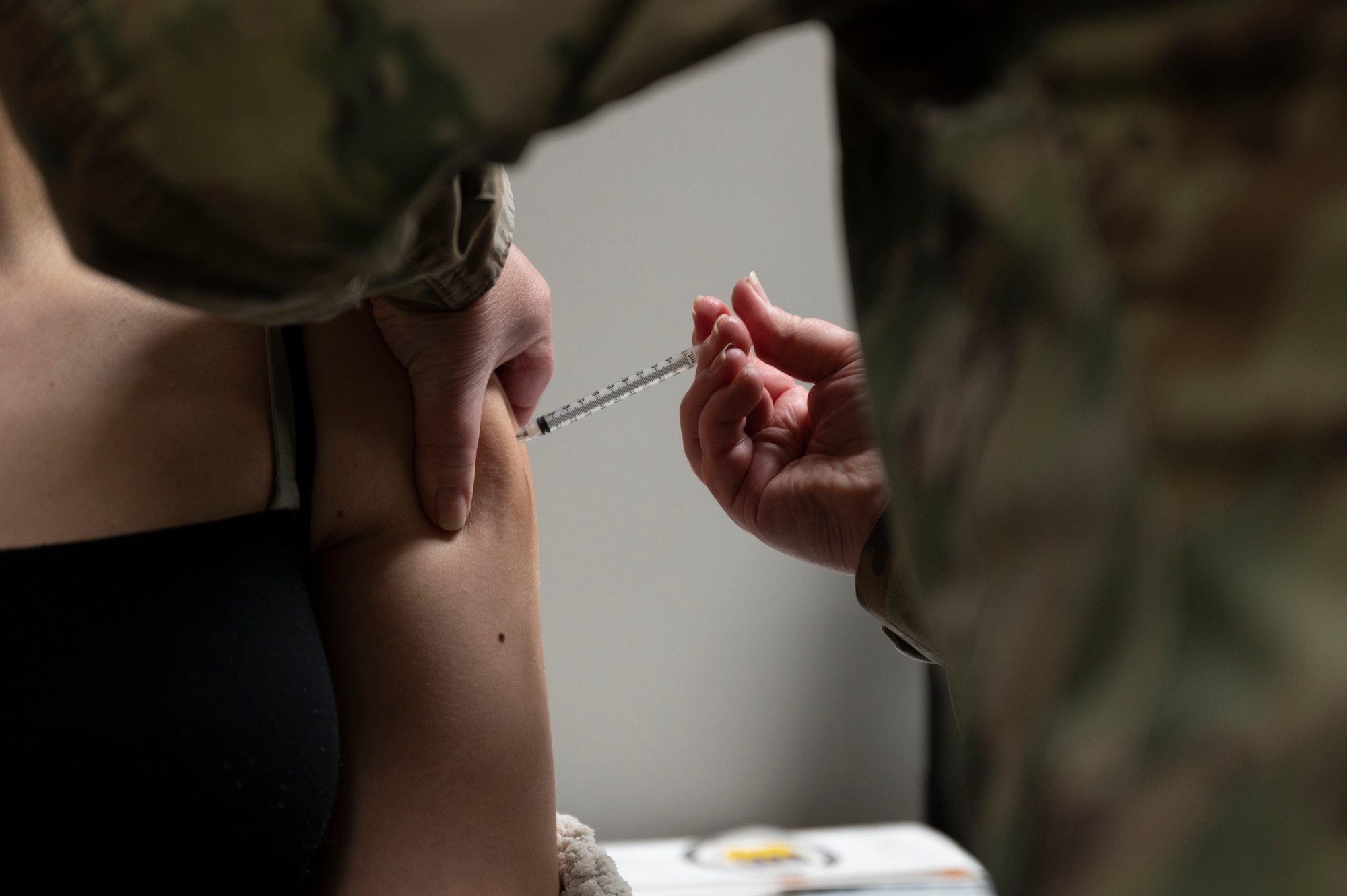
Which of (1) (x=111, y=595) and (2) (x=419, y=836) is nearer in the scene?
(1) (x=111, y=595)

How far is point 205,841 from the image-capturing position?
1.85 feet

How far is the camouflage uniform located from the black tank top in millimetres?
273

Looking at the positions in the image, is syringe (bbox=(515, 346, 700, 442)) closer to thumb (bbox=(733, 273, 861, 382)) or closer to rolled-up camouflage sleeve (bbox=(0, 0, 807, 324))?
thumb (bbox=(733, 273, 861, 382))

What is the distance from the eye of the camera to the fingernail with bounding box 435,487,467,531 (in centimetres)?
71

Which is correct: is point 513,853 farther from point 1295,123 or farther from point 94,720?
point 1295,123

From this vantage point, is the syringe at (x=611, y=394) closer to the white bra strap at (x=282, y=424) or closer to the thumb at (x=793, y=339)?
the thumb at (x=793, y=339)

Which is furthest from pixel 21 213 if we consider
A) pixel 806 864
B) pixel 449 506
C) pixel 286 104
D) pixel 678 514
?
pixel 806 864

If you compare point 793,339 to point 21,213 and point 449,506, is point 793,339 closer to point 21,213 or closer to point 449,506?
point 449,506

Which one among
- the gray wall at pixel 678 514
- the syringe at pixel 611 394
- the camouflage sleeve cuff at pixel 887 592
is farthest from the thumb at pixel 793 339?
the gray wall at pixel 678 514

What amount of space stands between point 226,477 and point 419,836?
0.84ft

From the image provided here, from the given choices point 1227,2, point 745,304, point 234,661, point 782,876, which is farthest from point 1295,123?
point 782,876

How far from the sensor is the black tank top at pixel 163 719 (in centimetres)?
53

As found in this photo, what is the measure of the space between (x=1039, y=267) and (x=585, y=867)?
0.60 m

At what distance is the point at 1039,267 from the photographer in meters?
0.27
